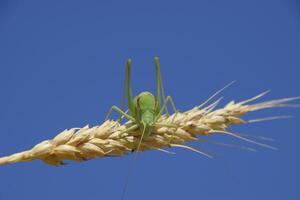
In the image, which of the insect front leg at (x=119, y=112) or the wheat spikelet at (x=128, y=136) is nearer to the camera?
the wheat spikelet at (x=128, y=136)

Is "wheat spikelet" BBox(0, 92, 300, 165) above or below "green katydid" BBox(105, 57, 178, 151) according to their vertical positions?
below

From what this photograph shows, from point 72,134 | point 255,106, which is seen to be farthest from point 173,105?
point 72,134

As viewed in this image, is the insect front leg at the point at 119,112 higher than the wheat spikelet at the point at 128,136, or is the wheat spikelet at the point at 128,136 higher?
the insect front leg at the point at 119,112

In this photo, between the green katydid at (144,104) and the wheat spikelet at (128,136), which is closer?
the wheat spikelet at (128,136)

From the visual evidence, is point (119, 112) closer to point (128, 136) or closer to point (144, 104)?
point (144, 104)

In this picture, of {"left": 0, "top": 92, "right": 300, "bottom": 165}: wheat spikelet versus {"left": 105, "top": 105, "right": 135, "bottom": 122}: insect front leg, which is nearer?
{"left": 0, "top": 92, "right": 300, "bottom": 165}: wheat spikelet

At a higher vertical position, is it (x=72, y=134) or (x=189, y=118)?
(x=189, y=118)

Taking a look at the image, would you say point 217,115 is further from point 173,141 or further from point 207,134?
point 173,141

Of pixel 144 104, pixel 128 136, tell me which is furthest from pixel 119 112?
pixel 128 136
